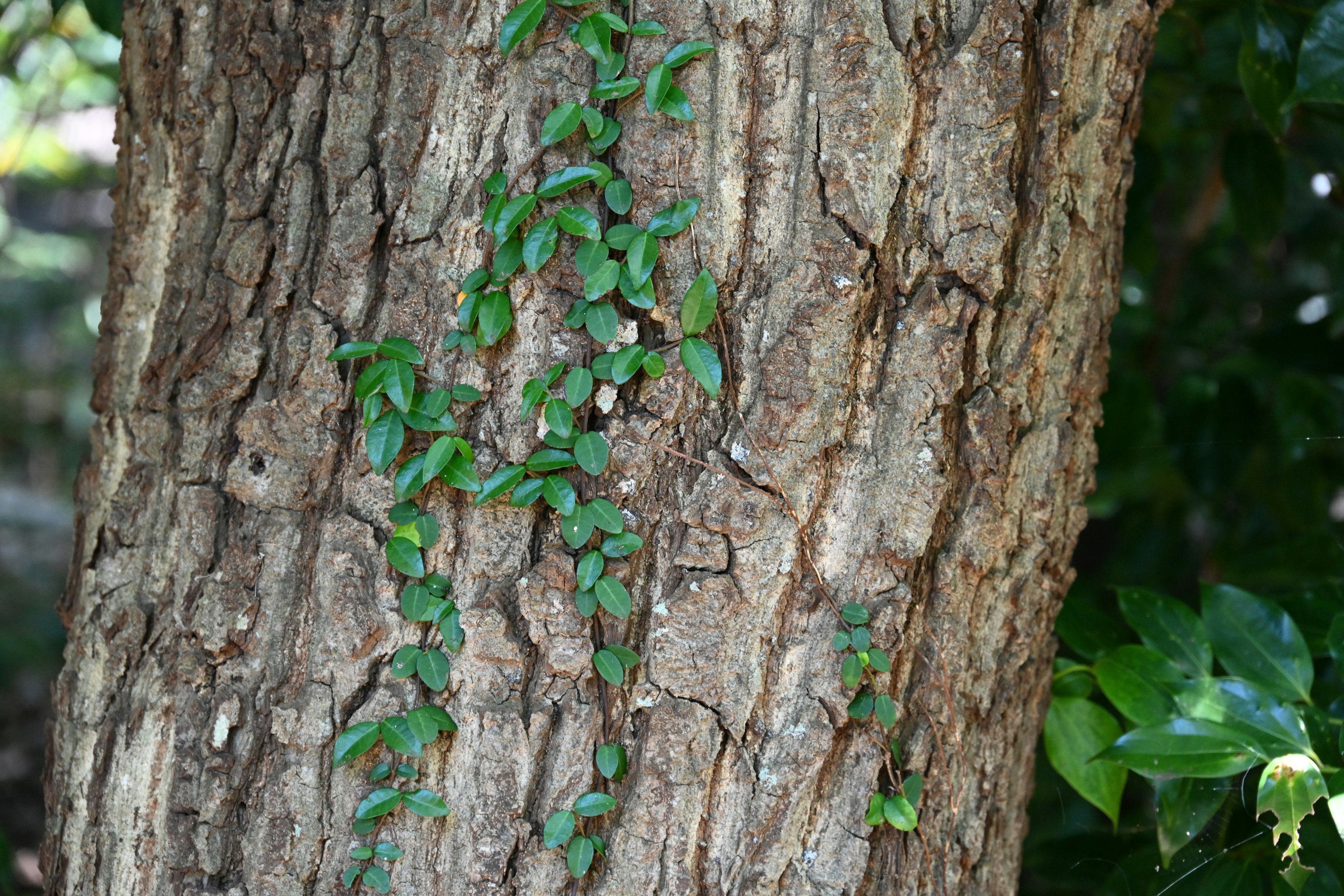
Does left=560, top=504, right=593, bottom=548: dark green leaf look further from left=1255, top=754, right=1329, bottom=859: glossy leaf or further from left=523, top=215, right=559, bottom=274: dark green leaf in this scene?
left=1255, top=754, right=1329, bottom=859: glossy leaf

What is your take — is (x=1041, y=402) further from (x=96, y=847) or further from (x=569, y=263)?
(x=96, y=847)

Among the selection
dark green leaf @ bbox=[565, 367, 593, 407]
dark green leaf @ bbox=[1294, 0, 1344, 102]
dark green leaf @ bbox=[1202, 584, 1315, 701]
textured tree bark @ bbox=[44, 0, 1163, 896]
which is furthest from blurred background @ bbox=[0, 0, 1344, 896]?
dark green leaf @ bbox=[565, 367, 593, 407]

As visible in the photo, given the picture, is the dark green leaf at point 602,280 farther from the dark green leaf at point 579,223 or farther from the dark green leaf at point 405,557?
the dark green leaf at point 405,557

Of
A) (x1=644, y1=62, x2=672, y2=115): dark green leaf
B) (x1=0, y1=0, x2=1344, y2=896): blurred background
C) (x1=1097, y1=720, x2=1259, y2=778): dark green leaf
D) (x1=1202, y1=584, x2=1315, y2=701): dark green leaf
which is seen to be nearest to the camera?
(x1=644, y1=62, x2=672, y2=115): dark green leaf

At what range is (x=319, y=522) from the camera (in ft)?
3.07

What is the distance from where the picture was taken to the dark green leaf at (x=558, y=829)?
2.89 feet

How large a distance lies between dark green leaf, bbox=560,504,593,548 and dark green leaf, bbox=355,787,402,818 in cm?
30

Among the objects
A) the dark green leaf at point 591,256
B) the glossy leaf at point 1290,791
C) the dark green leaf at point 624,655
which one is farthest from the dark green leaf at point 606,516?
the glossy leaf at point 1290,791

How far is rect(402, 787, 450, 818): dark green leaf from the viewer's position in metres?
0.90

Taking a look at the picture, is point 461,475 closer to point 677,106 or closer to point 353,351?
point 353,351

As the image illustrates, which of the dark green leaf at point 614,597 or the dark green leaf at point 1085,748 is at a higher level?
the dark green leaf at point 614,597

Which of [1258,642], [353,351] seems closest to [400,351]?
[353,351]

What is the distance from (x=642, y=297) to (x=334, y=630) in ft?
1.47

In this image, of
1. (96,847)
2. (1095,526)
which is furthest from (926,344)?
(1095,526)
